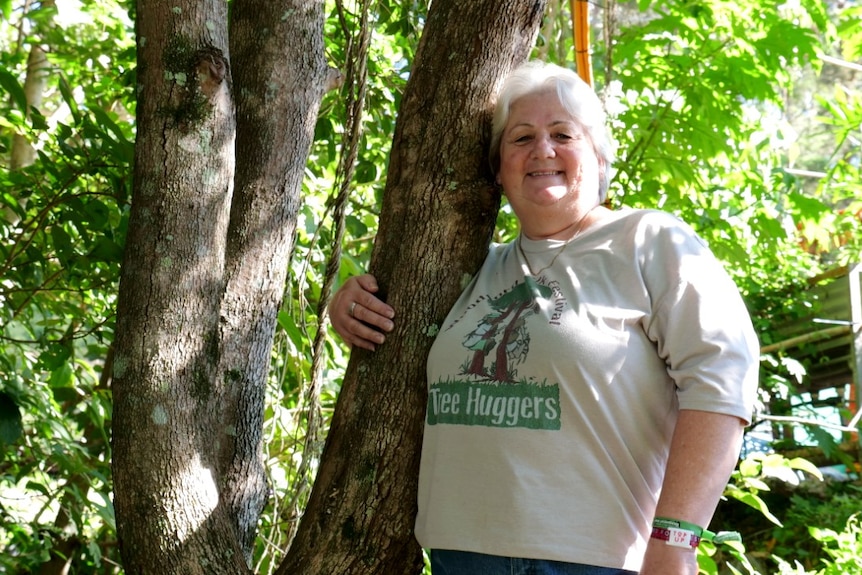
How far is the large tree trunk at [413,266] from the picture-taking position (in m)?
1.63

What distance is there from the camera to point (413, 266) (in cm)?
174

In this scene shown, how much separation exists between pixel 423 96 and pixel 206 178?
457 mm

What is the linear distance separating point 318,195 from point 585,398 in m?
2.09

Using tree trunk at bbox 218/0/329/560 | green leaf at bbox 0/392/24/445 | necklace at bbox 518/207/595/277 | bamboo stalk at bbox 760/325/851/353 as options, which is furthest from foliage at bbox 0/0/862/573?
bamboo stalk at bbox 760/325/851/353

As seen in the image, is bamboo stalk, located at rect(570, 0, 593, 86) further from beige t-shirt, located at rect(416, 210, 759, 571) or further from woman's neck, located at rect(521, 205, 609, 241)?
beige t-shirt, located at rect(416, 210, 759, 571)

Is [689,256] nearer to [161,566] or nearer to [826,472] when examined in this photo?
[161,566]

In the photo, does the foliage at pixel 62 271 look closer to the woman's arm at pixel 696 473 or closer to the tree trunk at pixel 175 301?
the tree trunk at pixel 175 301

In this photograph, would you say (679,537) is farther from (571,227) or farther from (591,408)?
(571,227)

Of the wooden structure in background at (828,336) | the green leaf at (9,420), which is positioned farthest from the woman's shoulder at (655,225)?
the wooden structure in background at (828,336)

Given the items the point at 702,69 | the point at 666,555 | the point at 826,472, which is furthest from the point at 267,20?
the point at 826,472

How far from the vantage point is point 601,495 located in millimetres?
1466

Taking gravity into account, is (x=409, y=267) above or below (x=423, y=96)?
below

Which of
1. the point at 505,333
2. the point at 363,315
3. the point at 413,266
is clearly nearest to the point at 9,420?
the point at 363,315

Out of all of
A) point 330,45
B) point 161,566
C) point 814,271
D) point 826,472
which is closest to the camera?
point 161,566
